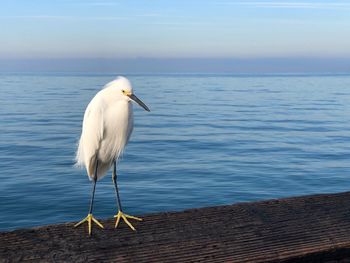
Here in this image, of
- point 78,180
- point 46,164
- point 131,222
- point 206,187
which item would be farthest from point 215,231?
point 46,164

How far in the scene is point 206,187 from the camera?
1208 cm

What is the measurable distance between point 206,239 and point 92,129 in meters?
1.70

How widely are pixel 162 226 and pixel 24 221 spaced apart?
23.5 feet

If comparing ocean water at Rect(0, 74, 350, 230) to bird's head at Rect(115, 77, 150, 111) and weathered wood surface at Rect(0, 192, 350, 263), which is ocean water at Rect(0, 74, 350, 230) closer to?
bird's head at Rect(115, 77, 150, 111)

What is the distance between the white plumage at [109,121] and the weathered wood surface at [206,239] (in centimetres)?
94

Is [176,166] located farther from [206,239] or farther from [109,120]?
[206,239]

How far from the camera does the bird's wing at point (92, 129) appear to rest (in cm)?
428

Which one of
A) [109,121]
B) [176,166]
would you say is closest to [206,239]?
[109,121]

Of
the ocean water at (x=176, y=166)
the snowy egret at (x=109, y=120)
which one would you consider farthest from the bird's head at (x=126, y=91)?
the ocean water at (x=176, y=166)

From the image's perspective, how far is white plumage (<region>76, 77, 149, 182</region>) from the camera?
4273 mm

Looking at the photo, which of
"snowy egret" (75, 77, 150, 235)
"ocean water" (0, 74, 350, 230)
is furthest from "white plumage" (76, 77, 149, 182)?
"ocean water" (0, 74, 350, 230)

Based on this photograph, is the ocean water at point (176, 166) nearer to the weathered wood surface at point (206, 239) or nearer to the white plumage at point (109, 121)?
the white plumage at point (109, 121)

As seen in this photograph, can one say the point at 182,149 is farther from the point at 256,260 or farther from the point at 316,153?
the point at 256,260

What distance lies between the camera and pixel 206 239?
125 inches
